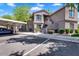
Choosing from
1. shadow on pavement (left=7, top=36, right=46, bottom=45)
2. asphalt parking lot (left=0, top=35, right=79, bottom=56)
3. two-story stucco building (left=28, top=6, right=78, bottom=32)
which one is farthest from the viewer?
two-story stucco building (left=28, top=6, right=78, bottom=32)

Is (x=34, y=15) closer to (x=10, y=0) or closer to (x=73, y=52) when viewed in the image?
(x=10, y=0)

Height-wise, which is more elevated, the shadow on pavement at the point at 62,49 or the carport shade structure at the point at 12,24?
the carport shade structure at the point at 12,24

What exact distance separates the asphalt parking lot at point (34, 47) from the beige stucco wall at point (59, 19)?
13.9 inches

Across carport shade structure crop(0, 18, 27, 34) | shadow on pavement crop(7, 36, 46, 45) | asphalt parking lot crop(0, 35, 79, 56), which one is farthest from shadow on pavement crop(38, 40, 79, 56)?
carport shade structure crop(0, 18, 27, 34)

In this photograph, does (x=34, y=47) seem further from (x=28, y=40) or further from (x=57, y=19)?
(x=57, y=19)

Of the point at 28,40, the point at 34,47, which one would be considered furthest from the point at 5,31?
the point at 34,47

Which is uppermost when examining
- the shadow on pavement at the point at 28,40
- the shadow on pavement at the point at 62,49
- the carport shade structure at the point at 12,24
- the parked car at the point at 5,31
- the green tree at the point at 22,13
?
the green tree at the point at 22,13

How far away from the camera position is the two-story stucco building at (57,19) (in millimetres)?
4055

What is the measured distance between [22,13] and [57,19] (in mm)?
828

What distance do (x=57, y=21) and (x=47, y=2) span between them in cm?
54

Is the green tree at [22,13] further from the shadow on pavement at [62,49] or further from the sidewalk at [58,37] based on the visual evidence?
the shadow on pavement at [62,49]

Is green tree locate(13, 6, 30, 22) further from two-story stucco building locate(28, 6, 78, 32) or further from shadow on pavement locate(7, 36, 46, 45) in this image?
shadow on pavement locate(7, 36, 46, 45)

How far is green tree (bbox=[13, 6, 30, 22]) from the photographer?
3.89 meters

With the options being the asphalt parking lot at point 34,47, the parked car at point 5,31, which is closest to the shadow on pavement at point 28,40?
the asphalt parking lot at point 34,47
